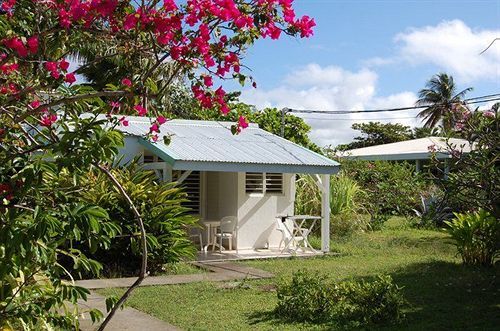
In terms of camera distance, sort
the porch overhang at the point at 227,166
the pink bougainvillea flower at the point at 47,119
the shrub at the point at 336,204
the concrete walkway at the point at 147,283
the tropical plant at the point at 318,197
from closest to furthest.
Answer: the pink bougainvillea flower at the point at 47,119, the concrete walkway at the point at 147,283, the porch overhang at the point at 227,166, the shrub at the point at 336,204, the tropical plant at the point at 318,197

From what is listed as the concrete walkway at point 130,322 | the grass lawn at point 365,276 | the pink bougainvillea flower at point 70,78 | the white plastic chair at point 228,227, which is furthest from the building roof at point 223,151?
the pink bougainvillea flower at point 70,78

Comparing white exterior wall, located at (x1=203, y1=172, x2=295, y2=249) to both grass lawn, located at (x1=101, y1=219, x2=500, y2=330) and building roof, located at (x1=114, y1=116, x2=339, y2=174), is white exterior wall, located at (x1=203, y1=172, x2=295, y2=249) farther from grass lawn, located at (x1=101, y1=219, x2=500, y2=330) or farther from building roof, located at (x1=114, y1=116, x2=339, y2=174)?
grass lawn, located at (x1=101, y1=219, x2=500, y2=330)

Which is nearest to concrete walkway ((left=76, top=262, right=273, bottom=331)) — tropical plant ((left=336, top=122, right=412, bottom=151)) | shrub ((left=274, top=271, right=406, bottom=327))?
shrub ((left=274, top=271, right=406, bottom=327))

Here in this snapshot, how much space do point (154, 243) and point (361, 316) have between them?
384cm

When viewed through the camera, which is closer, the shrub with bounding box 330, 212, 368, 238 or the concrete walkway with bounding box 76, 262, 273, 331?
the concrete walkway with bounding box 76, 262, 273, 331

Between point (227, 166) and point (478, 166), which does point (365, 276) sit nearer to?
point (478, 166)

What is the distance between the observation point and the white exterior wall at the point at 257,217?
15.6 meters

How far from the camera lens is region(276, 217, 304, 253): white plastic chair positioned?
15257mm

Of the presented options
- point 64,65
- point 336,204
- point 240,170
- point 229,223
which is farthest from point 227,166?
point 64,65

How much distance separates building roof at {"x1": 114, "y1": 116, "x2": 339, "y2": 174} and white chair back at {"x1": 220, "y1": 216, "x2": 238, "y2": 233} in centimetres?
160

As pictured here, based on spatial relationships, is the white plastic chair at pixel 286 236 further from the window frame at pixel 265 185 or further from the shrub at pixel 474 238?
the shrub at pixel 474 238

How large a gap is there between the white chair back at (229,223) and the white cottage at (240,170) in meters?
0.22

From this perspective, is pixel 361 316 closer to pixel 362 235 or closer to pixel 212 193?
pixel 212 193

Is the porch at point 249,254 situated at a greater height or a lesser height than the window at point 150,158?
lesser
